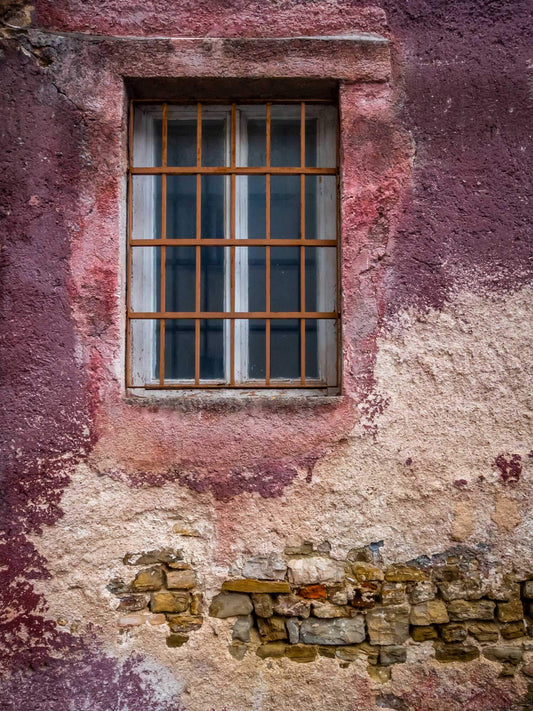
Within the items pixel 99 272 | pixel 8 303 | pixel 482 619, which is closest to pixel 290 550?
pixel 482 619

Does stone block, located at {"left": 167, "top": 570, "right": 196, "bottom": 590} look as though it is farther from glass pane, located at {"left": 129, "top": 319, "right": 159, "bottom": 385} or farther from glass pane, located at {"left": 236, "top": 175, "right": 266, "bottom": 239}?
glass pane, located at {"left": 236, "top": 175, "right": 266, "bottom": 239}

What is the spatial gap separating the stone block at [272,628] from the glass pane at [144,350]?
1059 mm

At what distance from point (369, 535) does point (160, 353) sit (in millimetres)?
1108

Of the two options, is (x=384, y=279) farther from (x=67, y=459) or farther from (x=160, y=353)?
(x=67, y=459)

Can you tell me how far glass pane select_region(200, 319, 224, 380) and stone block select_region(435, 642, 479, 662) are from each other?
1.36 meters

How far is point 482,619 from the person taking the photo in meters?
2.21

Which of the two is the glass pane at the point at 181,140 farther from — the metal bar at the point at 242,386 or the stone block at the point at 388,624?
the stone block at the point at 388,624

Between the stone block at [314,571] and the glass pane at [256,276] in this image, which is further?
the glass pane at [256,276]

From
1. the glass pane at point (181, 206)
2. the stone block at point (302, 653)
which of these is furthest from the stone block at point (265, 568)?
the glass pane at point (181, 206)

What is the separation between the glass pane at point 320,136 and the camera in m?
2.46

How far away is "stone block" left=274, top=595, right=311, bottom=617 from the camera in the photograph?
2203mm

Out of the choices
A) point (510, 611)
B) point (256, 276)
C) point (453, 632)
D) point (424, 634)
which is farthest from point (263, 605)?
point (256, 276)

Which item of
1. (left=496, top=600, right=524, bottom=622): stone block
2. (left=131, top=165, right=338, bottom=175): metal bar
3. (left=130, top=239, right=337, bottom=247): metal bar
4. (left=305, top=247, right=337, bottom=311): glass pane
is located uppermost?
(left=131, top=165, right=338, bottom=175): metal bar

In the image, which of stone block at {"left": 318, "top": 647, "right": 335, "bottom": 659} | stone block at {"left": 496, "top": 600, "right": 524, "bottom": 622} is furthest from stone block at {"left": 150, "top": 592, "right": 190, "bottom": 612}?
stone block at {"left": 496, "top": 600, "right": 524, "bottom": 622}
